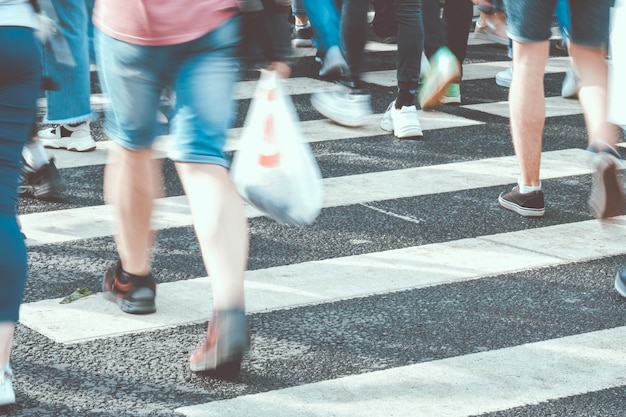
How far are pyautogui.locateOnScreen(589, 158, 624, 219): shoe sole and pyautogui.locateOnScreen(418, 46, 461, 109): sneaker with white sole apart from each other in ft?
7.32

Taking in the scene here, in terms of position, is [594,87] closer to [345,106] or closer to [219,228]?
[219,228]

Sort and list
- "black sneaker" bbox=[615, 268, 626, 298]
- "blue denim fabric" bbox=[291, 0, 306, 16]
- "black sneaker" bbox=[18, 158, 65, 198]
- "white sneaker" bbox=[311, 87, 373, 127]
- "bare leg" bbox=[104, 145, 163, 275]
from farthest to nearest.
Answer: "blue denim fabric" bbox=[291, 0, 306, 16]
"white sneaker" bbox=[311, 87, 373, 127]
"black sneaker" bbox=[18, 158, 65, 198]
"black sneaker" bbox=[615, 268, 626, 298]
"bare leg" bbox=[104, 145, 163, 275]

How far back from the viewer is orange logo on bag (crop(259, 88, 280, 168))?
3.53 metres

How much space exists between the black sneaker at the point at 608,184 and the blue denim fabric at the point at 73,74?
8.60ft

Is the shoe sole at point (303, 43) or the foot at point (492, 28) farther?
the foot at point (492, 28)

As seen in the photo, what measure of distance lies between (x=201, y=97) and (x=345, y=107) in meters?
3.79

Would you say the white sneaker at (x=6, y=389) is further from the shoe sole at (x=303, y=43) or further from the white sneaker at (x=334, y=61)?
the shoe sole at (x=303, y=43)

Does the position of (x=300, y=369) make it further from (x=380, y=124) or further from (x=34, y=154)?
(x=380, y=124)

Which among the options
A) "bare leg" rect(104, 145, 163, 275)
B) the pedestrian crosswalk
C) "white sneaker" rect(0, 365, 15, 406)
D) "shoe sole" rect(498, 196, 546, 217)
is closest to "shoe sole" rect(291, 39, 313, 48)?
the pedestrian crosswalk

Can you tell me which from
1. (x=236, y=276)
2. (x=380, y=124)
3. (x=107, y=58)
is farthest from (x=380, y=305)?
(x=380, y=124)

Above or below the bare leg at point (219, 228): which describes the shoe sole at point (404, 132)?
below

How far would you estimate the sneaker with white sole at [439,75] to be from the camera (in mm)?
6797

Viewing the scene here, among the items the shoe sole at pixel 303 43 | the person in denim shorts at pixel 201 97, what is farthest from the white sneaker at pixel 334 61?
the person in denim shorts at pixel 201 97

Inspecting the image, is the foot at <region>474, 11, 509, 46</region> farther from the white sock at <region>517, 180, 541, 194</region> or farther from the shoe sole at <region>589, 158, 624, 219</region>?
the shoe sole at <region>589, 158, 624, 219</region>
